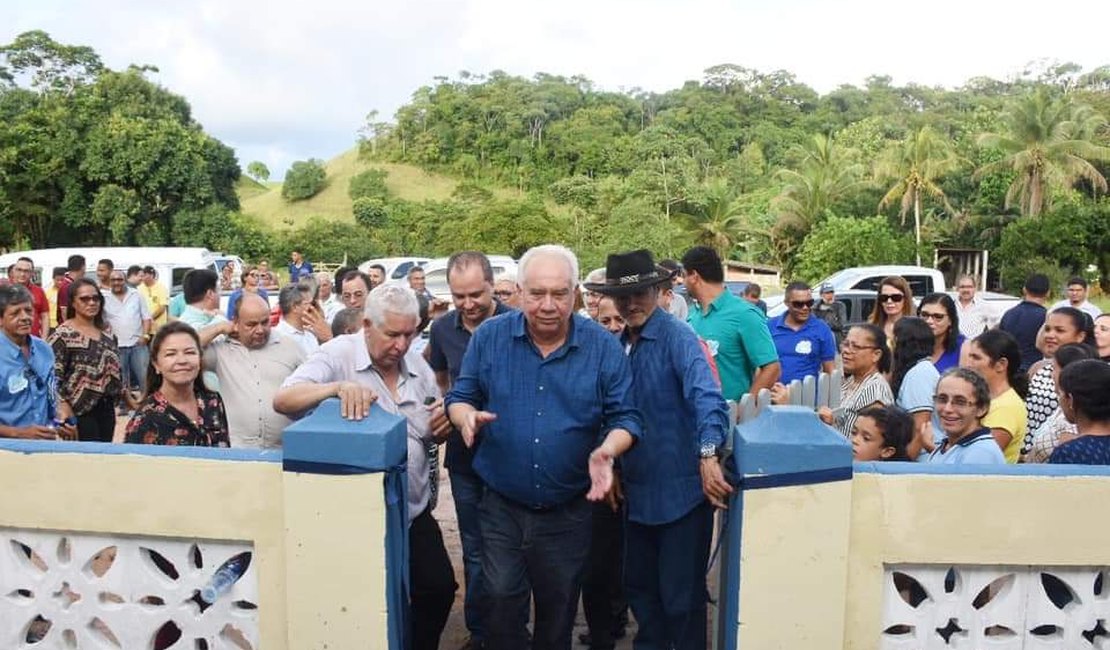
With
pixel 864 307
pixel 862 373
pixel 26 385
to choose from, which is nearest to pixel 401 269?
pixel 864 307

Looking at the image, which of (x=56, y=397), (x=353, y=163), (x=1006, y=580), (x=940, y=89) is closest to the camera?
(x=1006, y=580)

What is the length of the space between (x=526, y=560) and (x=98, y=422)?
3655mm

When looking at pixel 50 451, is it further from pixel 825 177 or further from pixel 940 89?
pixel 940 89

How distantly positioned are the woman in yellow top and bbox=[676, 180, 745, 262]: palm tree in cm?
3606

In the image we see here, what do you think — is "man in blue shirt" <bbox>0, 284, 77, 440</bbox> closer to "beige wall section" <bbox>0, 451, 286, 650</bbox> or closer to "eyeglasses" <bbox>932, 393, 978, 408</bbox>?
"beige wall section" <bbox>0, 451, 286, 650</bbox>

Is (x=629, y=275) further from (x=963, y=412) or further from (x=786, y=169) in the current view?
(x=786, y=169)

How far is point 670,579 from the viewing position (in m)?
3.31

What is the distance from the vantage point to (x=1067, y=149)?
34.4 metres

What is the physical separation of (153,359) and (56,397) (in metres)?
1.65

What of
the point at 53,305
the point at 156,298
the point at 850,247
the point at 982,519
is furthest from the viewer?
the point at 850,247

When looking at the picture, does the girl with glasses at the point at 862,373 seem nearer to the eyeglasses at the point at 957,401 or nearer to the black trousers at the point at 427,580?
the eyeglasses at the point at 957,401

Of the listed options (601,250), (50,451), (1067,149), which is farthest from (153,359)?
(1067,149)

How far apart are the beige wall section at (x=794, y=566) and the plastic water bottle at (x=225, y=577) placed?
5.15 ft

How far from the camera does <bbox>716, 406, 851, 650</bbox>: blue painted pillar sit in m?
2.68
